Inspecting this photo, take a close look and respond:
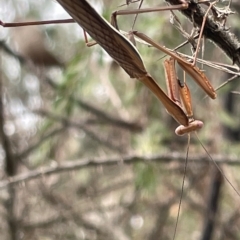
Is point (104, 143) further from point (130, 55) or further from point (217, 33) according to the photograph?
point (217, 33)

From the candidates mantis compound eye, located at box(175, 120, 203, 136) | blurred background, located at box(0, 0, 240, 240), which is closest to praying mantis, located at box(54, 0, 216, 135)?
mantis compound eye, located at box(175, 120, 203, 136)

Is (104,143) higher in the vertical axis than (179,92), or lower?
lower

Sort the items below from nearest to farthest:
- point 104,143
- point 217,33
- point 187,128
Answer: point 217,33 < point 187,128 < point 104,143

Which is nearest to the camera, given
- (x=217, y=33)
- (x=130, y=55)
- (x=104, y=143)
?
Answer: (x=217, y=33)

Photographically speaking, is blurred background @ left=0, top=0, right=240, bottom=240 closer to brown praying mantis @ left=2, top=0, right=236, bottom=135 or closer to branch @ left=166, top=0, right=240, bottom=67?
brown praying mantis @ left=2, top=0, right=236, bottom=135

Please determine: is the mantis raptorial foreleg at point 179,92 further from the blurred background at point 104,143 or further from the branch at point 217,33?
the blurred background at point 104,143

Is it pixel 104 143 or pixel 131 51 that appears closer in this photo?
pixel 131 51

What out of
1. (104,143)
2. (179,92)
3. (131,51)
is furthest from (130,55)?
(104,143)

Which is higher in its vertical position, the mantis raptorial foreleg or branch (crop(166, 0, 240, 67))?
branch (crop(166, 0, 240, 67))

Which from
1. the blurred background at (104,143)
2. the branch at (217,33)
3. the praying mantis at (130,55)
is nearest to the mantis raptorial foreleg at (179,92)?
the praying mantis at (130,55)
